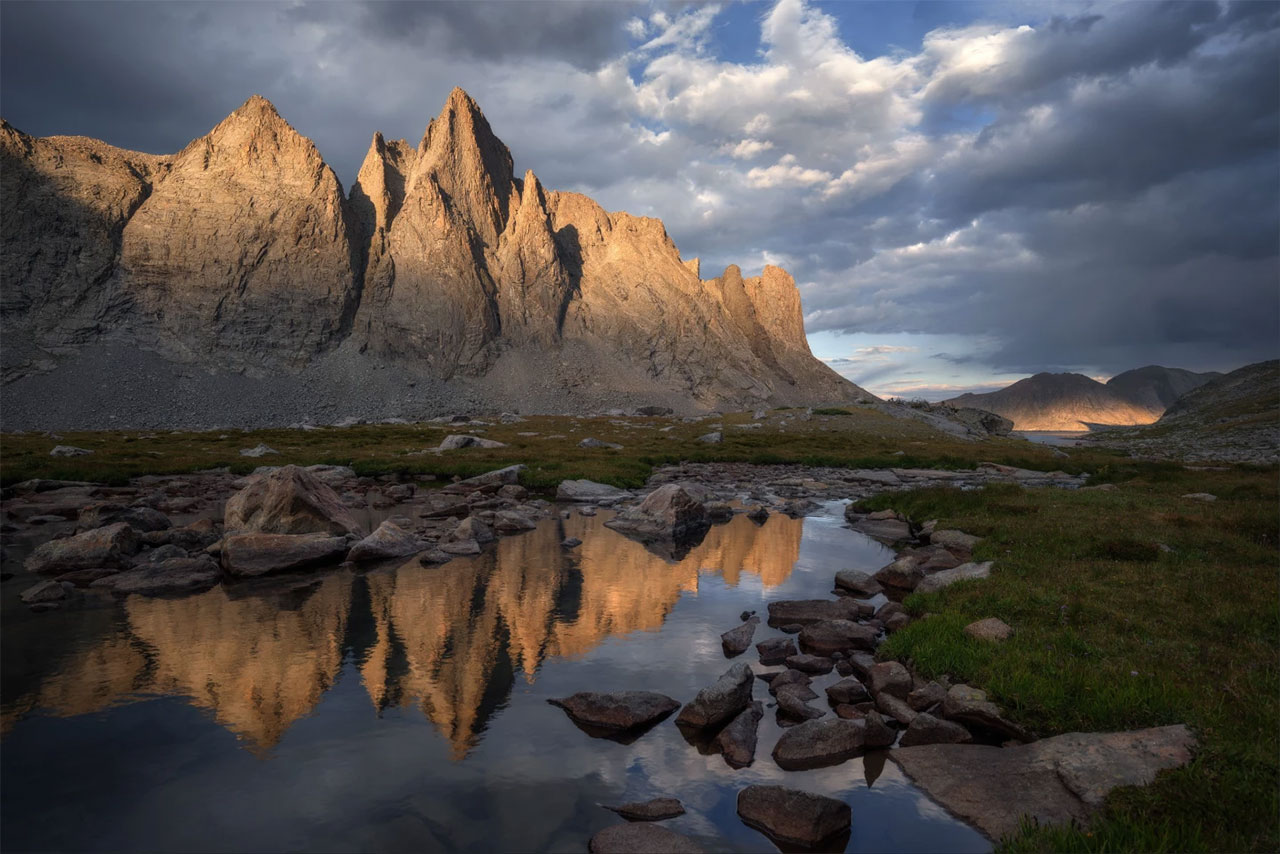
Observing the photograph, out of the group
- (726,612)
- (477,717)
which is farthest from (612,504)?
(477,717)

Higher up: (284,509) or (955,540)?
(284,509)

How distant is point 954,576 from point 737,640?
5.96m

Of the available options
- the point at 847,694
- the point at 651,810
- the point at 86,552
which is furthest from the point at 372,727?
the point at 86,552

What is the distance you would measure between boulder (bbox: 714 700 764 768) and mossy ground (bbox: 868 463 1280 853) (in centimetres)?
294

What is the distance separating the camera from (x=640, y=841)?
6164 millimetres

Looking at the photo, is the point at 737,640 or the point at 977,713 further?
the point at 737,640

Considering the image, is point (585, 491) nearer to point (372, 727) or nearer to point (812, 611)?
point (812, 611)

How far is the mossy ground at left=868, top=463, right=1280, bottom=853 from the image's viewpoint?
5820 millimetres

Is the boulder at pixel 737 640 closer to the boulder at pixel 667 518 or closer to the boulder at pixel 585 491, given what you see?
the boulder at pixel 667 518

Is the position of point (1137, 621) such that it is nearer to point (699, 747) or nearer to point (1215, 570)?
point (1215, 570)

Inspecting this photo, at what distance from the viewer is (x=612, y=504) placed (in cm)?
2953

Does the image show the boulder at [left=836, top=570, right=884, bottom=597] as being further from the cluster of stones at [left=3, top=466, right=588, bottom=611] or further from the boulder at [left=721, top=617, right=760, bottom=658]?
the cluster of stones at [left=3, top=466, right=588, bottom=611]

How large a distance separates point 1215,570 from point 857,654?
8644 mm

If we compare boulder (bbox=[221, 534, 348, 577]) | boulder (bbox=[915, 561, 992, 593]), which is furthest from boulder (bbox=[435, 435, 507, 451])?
boulder (bbox=[915, 561, 992, 593])
